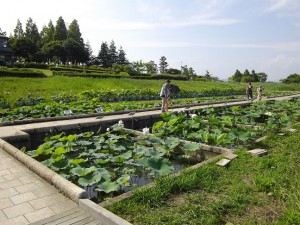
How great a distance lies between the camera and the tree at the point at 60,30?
187 ft

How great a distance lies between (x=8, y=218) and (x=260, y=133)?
6.90 meters

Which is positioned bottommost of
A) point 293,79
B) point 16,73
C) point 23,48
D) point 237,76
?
point 16,73

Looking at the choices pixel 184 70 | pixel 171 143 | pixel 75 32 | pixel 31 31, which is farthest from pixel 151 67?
pixel 171 143

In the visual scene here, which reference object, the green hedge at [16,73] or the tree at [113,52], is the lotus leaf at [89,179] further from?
the tree at [113,52]

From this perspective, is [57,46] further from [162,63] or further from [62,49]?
[162,63]

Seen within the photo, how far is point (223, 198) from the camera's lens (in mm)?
3982

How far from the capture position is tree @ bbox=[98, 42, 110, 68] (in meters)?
61.6

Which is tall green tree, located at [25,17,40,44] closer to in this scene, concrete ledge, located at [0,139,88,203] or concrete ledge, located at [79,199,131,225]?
concrete ledge, located at [0,139,88,203]

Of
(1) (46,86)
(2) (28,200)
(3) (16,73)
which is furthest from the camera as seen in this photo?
(3) (16,73)

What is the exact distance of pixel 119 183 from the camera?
4.27m

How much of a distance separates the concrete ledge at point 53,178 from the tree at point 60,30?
5531cm

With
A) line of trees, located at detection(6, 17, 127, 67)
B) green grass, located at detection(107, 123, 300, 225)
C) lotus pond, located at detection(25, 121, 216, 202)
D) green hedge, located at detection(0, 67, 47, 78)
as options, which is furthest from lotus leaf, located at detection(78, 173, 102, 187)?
line of trees, located at detection(6, 17, 127, 67)

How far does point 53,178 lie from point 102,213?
1.39 meters

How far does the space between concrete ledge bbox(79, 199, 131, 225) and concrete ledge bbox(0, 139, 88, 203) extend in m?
0.17
